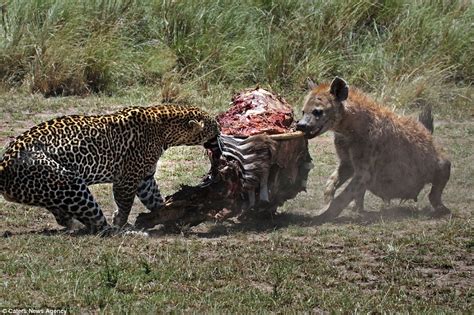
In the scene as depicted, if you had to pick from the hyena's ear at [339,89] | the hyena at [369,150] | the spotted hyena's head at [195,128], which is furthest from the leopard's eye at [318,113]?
the spotted hyena's head at [195,128]

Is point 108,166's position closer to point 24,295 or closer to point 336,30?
point 24,295

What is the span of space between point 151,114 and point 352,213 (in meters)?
2.03

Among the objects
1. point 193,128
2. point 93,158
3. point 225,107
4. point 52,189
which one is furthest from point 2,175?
point 225,107

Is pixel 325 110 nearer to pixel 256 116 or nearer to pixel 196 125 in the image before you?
pixel 256 116

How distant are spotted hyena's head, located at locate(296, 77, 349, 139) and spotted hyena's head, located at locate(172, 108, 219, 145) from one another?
30.6 inches

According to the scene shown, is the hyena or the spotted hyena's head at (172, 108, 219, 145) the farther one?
the hyena

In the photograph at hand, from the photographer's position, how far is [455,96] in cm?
1373

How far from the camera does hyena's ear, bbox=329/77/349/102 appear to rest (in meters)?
9.19

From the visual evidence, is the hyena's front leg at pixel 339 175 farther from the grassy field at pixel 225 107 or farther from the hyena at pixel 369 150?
the grassy field at pixel 225 107

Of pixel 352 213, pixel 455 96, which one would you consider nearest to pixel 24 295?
pixel 352 213

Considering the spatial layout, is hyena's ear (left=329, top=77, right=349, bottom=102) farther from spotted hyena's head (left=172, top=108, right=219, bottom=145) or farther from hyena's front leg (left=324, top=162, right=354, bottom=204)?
spotted hyena's head (left=172, top=108, right=219, bottom=145)

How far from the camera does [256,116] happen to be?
9.03 metres

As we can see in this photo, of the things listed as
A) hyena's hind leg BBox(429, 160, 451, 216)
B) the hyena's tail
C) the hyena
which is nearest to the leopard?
the hyena

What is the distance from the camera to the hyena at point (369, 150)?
9.22 metres
